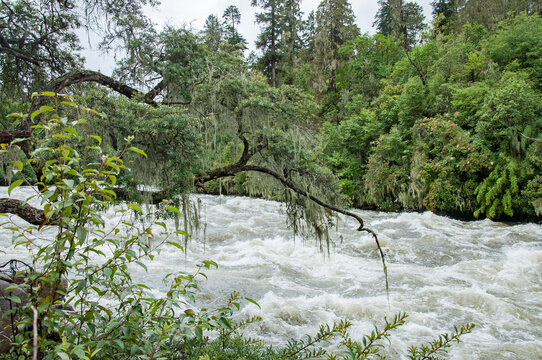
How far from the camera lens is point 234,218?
1369cm

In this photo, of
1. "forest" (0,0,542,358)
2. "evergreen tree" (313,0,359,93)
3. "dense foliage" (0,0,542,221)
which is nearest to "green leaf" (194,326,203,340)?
"forest" (0,0,542,358)

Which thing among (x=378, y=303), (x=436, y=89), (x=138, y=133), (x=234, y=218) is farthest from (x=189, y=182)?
(x=436, y=89)

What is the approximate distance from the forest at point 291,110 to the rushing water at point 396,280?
3.55 feet

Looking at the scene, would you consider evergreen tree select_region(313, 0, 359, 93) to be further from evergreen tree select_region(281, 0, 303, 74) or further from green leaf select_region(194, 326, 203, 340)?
green leaf select_region(194, 326, 203, 340)

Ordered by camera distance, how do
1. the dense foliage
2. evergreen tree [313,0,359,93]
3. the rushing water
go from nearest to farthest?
the dense foliage, the rushing water, evergreen tree [313,0,359,93]

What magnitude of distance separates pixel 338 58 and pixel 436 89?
998 centimetres

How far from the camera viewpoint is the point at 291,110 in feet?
15.9

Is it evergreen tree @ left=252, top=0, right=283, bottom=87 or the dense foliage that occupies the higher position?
evergreen tree @ left=252, top=0, right=283, bottom=87

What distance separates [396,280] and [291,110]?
480cm

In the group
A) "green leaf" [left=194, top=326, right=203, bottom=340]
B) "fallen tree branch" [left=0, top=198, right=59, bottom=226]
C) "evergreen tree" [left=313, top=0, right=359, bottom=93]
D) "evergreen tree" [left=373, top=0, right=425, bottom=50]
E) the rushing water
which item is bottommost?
the rushing water

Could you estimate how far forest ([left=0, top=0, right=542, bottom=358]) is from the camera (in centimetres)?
415

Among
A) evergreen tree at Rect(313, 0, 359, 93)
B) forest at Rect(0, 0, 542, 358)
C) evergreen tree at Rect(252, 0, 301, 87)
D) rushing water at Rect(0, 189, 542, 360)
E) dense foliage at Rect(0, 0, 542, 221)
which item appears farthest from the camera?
evergreen tree at Rect(252, 0, 301, 87)

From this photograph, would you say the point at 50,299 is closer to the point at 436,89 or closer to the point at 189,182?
the point at 189,182

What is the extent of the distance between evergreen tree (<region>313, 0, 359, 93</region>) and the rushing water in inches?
605
